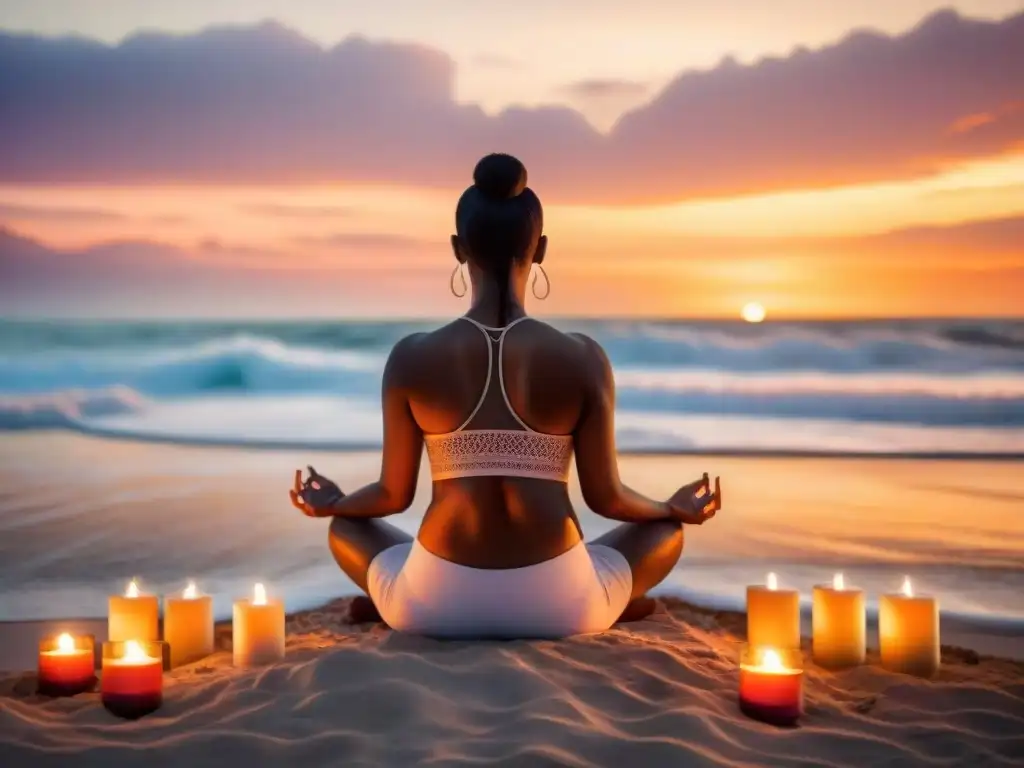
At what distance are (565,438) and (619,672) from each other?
0.51 m

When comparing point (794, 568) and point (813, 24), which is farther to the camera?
point (813, 24)

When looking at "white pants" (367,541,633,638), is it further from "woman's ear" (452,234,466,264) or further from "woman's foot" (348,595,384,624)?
"woman's ear" (452,234,466,264)

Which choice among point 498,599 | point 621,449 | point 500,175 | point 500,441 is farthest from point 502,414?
point 621,449

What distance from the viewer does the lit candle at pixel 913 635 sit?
252 cm

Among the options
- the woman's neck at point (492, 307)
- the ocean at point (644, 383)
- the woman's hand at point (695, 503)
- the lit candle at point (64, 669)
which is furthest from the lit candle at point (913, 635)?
the ocean at point (644, 383)

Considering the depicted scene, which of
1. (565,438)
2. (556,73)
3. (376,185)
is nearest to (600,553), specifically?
(565,438)

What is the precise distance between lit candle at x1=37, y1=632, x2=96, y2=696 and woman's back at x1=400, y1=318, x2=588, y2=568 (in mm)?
721

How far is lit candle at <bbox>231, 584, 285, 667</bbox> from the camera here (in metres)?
2.50

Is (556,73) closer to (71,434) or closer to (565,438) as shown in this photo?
(71,434)

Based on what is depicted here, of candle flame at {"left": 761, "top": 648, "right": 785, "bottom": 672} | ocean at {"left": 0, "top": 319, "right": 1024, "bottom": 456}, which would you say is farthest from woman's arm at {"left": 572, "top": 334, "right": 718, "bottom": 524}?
ocean at {"left": 0, "top": 319, "right": 1024, "bottom": 456}

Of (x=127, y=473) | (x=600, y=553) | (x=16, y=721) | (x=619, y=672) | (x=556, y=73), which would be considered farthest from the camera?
(x=556, y=73)

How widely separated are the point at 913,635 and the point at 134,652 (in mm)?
1563

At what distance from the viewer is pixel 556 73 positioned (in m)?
7.05

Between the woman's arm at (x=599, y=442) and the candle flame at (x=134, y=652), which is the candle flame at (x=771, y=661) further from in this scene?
the candle flame at (x=134, y=652)
